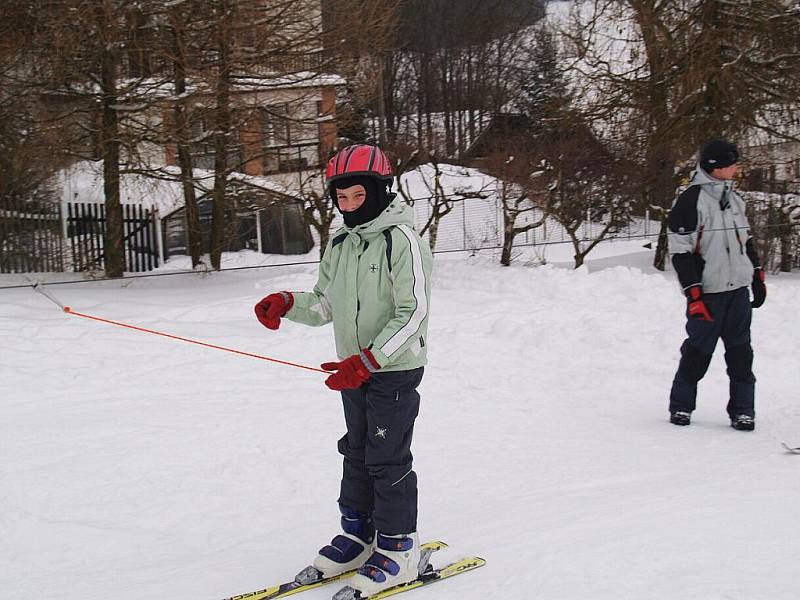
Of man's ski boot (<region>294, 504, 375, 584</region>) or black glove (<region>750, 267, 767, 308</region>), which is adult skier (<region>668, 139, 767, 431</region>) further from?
man's ski boot (<region>294, 504, 375, 584</region>)

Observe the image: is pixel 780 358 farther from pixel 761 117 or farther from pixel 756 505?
pixel 761 117

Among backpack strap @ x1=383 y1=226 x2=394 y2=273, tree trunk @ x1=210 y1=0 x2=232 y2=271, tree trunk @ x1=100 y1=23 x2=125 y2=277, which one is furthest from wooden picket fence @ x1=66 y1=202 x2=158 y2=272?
backpack strap @ x1=383 y1=226 x2=394 y2=273

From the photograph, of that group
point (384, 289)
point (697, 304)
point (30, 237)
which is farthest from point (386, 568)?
point (30, 237)

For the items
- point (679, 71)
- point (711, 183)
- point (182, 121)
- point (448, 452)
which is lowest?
point (448, 452)

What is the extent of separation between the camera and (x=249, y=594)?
3.36 metres

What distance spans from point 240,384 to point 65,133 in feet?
22.8

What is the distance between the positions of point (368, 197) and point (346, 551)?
1.50m

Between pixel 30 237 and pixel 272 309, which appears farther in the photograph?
pixel 30 237

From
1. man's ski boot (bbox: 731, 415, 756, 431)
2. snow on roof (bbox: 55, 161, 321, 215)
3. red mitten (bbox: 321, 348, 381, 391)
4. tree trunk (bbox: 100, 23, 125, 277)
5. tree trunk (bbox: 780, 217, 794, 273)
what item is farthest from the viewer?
tree trunk (bbox: 780, 217, 794, 273)

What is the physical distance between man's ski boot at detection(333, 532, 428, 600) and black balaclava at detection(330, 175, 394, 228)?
132 cm

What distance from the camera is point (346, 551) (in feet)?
11.7

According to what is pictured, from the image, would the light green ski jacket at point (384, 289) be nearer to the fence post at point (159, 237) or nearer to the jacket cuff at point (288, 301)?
the jacket cuff at point (288, 301)

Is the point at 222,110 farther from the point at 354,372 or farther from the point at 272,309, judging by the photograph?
the point at 354,372

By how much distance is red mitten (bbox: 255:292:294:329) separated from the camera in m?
3.65
